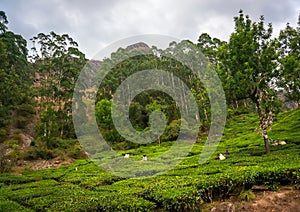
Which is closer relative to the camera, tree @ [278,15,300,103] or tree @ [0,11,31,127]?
tree @ [278,15,300,103]

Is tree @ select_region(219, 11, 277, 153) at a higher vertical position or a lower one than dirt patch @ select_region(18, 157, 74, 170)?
higher

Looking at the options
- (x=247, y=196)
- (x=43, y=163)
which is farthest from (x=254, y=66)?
(x=43, y=163)

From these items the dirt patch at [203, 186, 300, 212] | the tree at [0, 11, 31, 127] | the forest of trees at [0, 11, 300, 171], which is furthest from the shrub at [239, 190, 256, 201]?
the tree at [0, 11, 31, 127]

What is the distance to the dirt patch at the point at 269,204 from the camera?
23.8 feet

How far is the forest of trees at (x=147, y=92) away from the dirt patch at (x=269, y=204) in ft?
24.1

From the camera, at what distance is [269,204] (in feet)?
24.4

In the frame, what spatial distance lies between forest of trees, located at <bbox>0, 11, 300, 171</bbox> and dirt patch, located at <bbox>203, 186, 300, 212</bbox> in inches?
289

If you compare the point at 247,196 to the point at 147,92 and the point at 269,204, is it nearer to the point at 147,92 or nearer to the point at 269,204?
the point at 269,204

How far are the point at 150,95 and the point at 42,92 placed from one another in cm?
1752

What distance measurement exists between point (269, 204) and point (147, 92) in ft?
122

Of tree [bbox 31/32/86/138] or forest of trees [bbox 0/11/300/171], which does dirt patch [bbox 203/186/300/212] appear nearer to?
forest of trees [bbox 0/11/300/171]

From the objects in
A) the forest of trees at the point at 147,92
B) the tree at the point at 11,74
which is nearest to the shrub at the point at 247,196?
the forest of trees at the point at 147,92

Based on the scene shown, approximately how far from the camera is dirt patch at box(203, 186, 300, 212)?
286 inches

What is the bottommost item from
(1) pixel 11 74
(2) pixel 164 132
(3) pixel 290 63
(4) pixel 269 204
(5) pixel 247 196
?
(4) pixel 269 204
